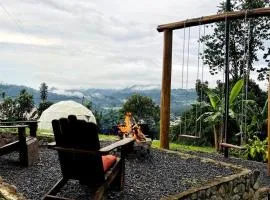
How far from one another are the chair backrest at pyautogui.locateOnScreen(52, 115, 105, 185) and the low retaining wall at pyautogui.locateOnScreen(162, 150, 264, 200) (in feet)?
3.15

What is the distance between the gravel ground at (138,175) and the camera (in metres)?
5.52

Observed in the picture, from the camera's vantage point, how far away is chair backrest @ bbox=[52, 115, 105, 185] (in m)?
4.81

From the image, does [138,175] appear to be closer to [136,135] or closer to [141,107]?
[136,135]

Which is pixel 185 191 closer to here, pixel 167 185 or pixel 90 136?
pixel 167 185

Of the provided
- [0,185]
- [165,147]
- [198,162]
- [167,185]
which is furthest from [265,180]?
[0,185]

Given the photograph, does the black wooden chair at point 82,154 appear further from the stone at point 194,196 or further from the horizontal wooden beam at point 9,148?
the horizontal wooden beam at point 9,148

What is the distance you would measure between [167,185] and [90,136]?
70.8 inches

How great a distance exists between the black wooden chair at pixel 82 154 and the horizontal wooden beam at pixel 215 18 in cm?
424

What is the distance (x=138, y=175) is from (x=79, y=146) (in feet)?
6.20

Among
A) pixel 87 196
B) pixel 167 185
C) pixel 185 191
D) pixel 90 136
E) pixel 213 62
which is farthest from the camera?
pixel 213 62

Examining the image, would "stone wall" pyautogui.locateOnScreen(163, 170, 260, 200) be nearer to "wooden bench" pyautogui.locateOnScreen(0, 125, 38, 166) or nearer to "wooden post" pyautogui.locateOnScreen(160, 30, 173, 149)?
"wooden bench" pyautogui.locateOnScreen(0, 125, 38, 166)

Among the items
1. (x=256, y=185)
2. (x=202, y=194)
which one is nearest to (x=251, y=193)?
(x=256, y=185)

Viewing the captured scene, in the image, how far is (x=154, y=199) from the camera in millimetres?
5496

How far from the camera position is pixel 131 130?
806cm
